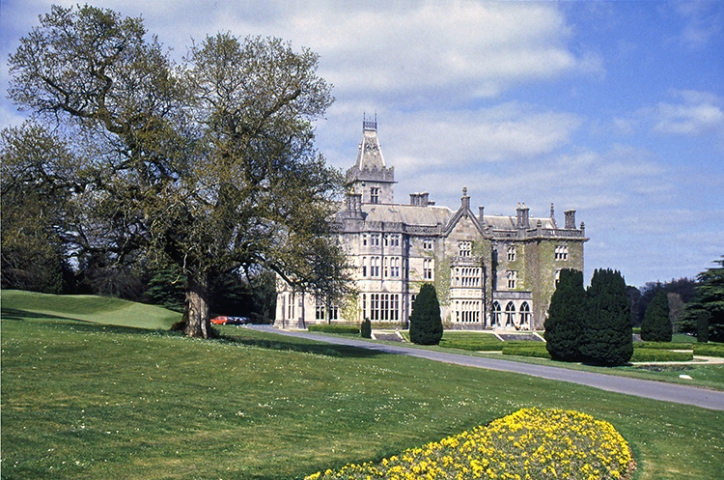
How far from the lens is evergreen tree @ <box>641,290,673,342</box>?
5888cm

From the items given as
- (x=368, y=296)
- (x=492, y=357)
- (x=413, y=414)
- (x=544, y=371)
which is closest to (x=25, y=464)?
(x=413, y=414)

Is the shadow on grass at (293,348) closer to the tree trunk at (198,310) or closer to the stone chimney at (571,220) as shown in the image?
the tree trunk at (198,310)

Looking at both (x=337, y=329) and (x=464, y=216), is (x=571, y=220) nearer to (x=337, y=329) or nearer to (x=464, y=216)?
(x=464, y=216)

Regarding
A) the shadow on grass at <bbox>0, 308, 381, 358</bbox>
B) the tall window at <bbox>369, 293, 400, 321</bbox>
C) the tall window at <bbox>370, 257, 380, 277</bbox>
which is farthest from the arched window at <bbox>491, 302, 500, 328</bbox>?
the shadow on grass at <bbox>0, 308, 381, 358</bbox>

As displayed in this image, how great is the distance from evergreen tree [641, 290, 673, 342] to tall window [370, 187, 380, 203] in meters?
33.8

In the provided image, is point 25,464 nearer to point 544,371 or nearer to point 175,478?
point 175,478

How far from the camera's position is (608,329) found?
121 ft

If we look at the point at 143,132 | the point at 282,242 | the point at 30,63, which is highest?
the point at 30,63

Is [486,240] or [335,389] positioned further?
[486,240]

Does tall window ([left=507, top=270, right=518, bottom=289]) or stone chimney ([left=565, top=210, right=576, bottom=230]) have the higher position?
stone chimney ([left=565, top=210, right=576, bottom=230])

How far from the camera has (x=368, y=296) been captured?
221 feet

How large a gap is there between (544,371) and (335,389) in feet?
51.9

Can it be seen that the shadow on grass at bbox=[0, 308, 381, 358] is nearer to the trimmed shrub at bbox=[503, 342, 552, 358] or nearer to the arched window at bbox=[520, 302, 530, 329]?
the trimmed shrub at bbox=[503, 342, 552, 358]

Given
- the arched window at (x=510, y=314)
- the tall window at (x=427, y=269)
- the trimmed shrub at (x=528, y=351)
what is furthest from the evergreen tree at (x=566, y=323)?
the arched window at (x=510, y=314)
